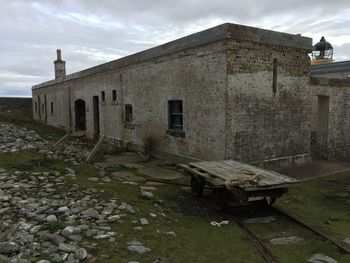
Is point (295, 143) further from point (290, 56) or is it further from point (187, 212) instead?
point (187, 212)

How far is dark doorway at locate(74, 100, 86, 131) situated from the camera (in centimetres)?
2397

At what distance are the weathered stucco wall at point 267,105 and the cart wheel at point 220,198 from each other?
2803mm

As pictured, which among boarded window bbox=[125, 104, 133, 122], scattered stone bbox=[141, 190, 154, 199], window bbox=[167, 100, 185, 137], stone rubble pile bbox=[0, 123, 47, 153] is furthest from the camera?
boarded window bbox=[125, 104, 133, 122]

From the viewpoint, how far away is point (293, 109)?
12281mm

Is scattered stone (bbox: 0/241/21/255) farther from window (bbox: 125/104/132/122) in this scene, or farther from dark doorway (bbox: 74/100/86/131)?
dark doorway (bbox: 74/100/86/131)

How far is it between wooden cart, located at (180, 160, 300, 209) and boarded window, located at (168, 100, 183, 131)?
4.24m

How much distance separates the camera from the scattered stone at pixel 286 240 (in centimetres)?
619

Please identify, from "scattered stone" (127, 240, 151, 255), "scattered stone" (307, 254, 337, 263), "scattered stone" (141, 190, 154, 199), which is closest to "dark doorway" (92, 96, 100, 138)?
"scattered stone" (141, 190, 154, 199)

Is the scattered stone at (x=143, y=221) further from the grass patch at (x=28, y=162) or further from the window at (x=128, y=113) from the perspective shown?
the window at (x=128, y=113)

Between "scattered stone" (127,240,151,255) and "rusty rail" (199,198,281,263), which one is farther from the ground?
"scattered stone" (127,240,151,255)

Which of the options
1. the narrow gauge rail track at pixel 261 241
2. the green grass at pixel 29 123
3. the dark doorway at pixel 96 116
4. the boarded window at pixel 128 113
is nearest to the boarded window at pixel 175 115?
the boarded window at pixel 128 113

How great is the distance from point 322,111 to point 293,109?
3122mm

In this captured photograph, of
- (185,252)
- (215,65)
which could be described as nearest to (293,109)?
(215,65)

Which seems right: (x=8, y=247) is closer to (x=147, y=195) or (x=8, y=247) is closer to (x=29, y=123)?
(x=147, y=195)
